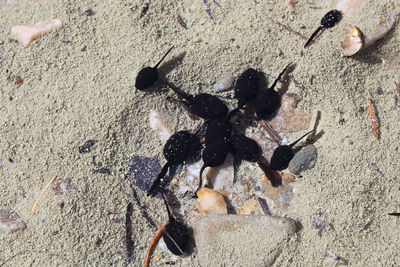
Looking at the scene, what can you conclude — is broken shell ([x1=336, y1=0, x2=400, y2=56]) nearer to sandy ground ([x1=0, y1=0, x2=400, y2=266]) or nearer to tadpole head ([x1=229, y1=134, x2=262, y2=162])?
sandy ground ([x1=0, y1=0, x2=400, y2=266])

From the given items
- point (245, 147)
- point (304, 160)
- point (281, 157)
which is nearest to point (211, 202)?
point (245, 147)

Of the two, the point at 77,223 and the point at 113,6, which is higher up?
the point at 113,6

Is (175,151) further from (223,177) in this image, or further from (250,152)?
(250,152)

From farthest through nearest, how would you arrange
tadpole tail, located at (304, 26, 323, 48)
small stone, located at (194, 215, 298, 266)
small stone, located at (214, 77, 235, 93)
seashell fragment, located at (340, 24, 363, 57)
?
small stone, located at (214, 77, 235, 93), tadpole tail, located at (304, 26, 323, 48), seashell fragment, located at (340, 24, 363, 57), small stone, located at (194, 215, 298, 266)

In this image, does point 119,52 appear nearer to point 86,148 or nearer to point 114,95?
point 114,95

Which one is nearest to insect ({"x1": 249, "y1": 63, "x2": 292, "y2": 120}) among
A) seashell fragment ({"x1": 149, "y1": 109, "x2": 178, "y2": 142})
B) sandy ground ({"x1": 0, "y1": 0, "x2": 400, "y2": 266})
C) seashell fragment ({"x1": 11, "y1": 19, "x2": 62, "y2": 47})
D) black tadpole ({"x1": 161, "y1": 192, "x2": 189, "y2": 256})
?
sandy ground ({"x1": 0, "y1": 0, "x2": 400, "y2": 266})

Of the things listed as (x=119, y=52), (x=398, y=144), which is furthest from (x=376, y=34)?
(x=119, y=52)
